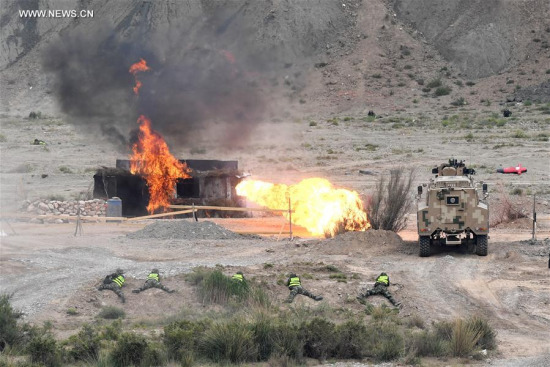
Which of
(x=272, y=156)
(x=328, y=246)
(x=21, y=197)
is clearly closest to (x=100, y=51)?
(x=21, y=197)

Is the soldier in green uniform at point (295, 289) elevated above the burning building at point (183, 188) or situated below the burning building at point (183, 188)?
below

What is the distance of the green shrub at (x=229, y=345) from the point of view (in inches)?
638

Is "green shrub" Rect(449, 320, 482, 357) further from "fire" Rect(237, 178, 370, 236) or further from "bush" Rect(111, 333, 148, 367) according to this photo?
"fire" Rect(237, 178, 370, 236)

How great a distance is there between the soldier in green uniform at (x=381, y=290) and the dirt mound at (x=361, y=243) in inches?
206

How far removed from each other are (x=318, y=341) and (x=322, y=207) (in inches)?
580

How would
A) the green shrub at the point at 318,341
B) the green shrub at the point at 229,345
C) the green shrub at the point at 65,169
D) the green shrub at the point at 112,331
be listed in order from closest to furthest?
the green shrub at the point at 229,345, the green shrub at the point at 318,341, the green shrub at the point at 112,331, the green shrub at the point at 65,169

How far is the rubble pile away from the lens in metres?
35.3

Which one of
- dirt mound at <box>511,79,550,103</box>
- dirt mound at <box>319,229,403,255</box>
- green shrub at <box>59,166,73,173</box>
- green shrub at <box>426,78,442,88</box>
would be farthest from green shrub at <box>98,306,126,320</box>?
green shrub at <box>426,78,442,88</box>

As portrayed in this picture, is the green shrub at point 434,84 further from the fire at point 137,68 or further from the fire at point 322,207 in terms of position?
the fire at point 322,207

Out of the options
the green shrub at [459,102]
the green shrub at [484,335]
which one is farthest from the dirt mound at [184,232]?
the green shrub at [459,102]

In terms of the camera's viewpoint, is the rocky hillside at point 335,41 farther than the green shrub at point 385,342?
Yes

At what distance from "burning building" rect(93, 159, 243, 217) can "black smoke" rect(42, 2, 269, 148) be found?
4.53 m

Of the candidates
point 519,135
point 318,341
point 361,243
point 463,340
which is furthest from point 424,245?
point 519,135

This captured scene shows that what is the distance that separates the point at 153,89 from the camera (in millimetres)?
41562
